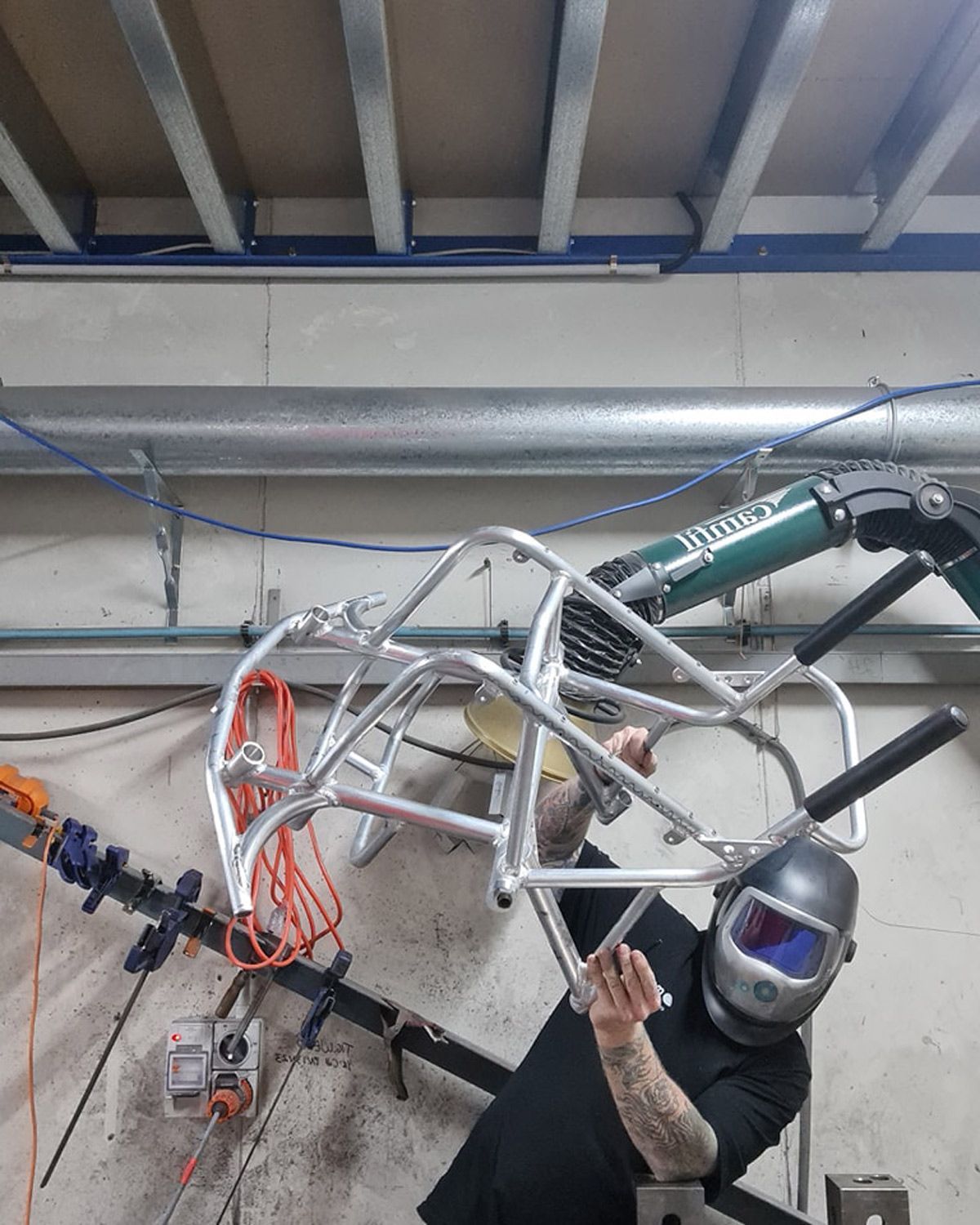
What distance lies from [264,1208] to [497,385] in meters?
1.82

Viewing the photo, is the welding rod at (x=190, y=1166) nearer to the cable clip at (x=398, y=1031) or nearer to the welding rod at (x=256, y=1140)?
the welding rod at (x=256, y=1140)

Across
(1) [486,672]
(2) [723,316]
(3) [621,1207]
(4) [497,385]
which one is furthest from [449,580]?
(3) [621,1207]

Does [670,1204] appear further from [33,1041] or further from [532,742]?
[33,1041]

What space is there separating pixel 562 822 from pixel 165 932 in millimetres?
750

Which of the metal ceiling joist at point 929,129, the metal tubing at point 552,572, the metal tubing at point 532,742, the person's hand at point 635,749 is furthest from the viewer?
the metal ceiling joist at point 929,129

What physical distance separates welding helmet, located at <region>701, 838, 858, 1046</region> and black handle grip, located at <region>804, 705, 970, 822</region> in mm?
594

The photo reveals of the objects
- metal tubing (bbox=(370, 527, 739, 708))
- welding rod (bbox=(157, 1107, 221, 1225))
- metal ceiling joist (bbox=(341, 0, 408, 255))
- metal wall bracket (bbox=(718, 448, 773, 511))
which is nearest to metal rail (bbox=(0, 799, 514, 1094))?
welding rod (bbox=(157, 1107, 221, 1225))

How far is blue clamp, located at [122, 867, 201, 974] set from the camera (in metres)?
1.54

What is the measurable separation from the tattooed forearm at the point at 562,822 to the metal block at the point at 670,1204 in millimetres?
513

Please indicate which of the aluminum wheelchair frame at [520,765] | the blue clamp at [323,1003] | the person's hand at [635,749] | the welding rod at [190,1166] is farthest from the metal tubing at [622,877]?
the welding rod at [190,1166]

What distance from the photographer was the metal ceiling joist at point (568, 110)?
152 cm

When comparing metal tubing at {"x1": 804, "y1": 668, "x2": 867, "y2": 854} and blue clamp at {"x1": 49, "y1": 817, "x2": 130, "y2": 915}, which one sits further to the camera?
blue clamp at {"x1": 49, "y1": 817, "x2": 130, "y2": 915}

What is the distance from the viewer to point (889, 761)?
85cm

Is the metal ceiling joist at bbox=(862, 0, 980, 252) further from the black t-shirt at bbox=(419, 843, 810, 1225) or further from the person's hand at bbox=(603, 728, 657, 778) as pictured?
the black t-shirt at bbox=(419, 843, 810, 1225)
